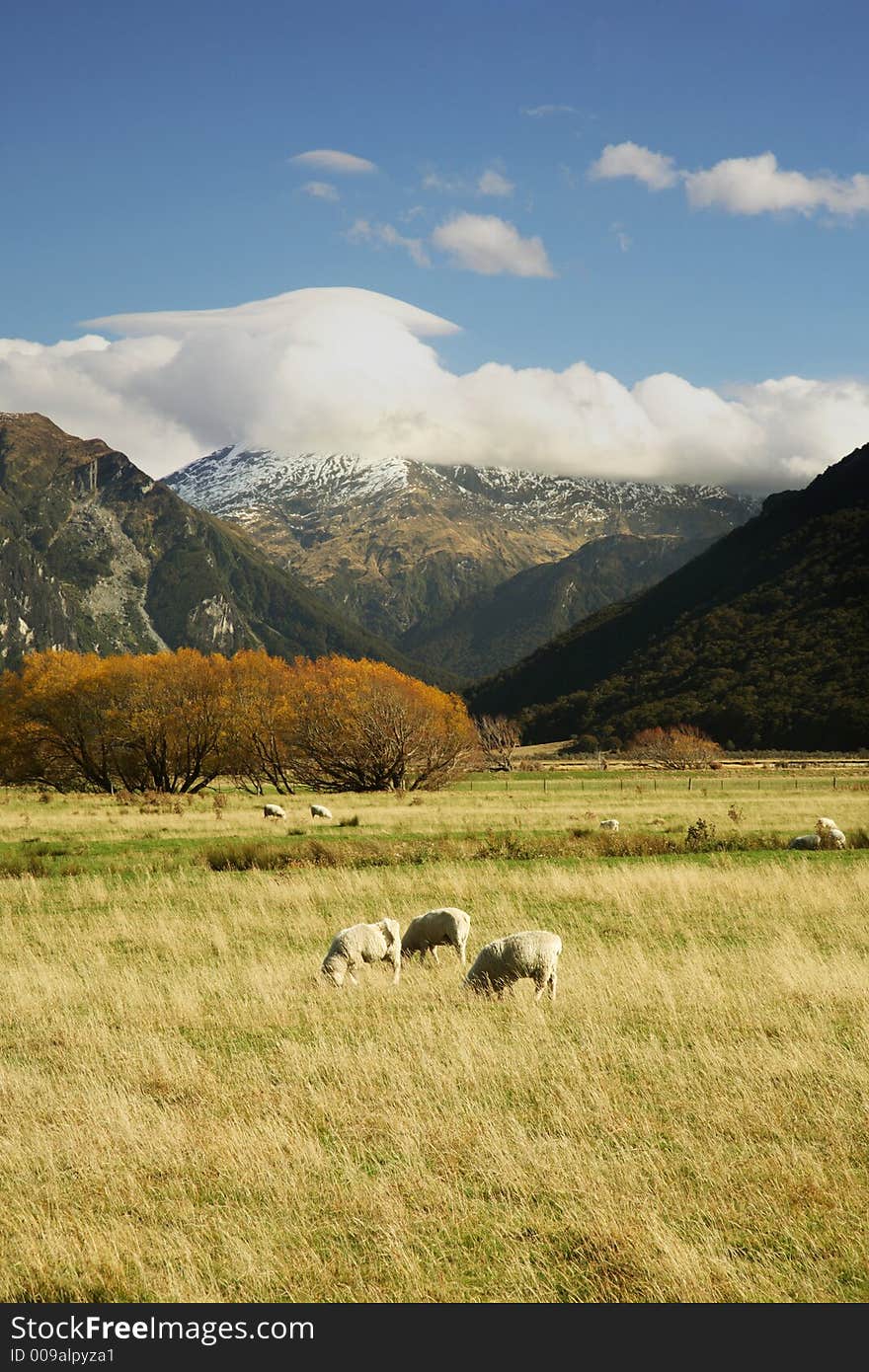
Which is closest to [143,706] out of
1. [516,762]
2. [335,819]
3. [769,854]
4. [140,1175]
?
[335,819]

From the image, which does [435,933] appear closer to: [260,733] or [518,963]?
[518,963]

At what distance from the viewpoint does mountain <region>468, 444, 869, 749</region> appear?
135125 millimetres

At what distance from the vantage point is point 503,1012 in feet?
43.6

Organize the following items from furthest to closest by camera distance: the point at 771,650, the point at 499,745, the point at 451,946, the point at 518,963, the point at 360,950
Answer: the point at 771,650
the point at 499,745
the point at 451,946
the point at 360,950
the point at 518,963

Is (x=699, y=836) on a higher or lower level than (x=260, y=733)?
lower

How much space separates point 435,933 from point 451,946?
59cm

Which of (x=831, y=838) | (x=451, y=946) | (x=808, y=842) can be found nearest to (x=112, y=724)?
(x=808, y=842)

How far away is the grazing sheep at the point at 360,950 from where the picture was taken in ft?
51.0

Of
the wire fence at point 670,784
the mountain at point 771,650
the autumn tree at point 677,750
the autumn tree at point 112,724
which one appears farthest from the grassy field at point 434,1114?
the mountain at point 771,650

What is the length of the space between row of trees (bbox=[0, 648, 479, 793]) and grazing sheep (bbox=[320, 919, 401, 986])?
61.7 metres

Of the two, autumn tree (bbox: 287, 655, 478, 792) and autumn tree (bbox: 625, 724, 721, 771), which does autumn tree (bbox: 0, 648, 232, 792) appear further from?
autumn tree (bbox: 625, 724, 721, 771)

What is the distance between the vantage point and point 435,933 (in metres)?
17.0
